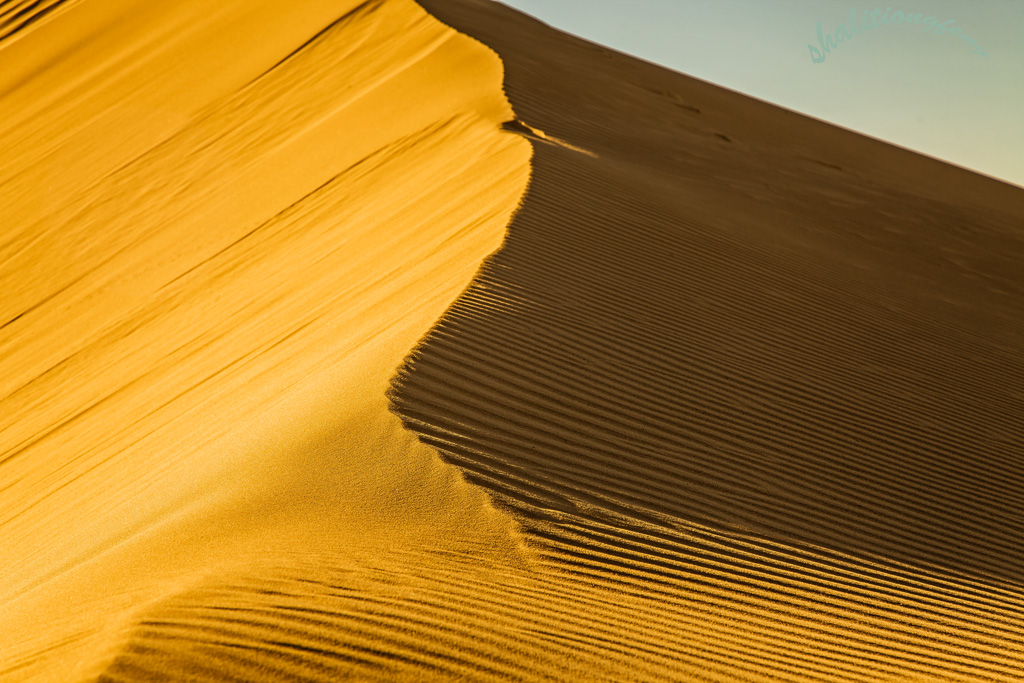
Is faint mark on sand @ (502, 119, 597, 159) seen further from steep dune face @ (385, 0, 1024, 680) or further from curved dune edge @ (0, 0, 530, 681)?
curved dune edge @ (0, 0, 530, 681)

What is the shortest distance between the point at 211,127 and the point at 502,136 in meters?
4.58

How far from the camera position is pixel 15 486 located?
542 centimetres

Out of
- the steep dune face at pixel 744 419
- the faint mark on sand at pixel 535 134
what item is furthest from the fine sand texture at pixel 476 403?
the faint mark on sand at pixel 535 134

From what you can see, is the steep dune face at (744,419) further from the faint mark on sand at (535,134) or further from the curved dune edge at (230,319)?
the curved dune edge at (230,319)

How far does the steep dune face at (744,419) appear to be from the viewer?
10.8 ft

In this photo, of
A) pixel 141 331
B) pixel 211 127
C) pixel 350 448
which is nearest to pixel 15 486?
pixel 141 331

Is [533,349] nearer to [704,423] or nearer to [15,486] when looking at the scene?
[704,423]

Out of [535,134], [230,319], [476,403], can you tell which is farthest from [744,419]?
[535,134]

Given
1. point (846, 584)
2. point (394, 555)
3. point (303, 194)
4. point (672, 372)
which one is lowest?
point (394, 555)

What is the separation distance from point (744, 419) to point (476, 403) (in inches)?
58.0

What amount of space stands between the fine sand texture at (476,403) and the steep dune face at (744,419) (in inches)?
0.9

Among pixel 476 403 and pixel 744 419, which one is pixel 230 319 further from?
pixel 744 419

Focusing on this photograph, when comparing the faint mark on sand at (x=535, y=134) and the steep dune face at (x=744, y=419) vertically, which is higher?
the faint mark on sand at (x=535, y=134)

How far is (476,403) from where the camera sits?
13.7ft
